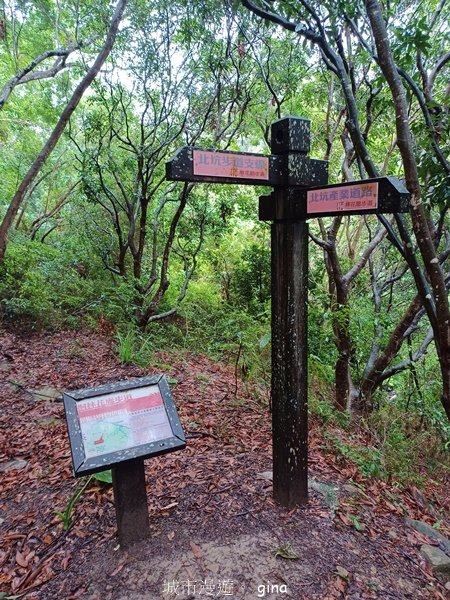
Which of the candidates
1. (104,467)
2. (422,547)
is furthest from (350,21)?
(422,547)

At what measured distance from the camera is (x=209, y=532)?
2.29m

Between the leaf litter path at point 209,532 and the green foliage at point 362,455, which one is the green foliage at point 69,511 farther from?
the green foliage at point 362,455

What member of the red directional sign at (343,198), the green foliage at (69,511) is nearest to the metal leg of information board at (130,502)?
the green foliage at (69,511)

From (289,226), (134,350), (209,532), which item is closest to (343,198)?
(289,226)

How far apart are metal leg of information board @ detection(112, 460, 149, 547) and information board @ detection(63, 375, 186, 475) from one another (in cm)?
12

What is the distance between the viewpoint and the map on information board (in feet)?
6.58

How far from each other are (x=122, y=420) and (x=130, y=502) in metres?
0.47

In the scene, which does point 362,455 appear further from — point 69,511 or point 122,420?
point 69,511

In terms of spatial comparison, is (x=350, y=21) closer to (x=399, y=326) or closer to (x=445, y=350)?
(x=445, y=350)

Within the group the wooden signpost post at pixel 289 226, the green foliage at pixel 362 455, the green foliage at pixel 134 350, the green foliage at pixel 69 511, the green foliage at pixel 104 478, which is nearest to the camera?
the wooden signpost post at pixel 289 226

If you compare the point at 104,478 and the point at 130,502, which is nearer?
the point at 130,502

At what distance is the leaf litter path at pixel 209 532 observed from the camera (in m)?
1.98

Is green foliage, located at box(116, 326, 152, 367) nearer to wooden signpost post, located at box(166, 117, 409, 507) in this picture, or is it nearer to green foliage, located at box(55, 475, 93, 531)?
green foliage, located at box(55, 475, 93, 531)

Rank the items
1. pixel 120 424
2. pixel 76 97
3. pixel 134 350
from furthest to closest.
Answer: pixel 76 97 < pixel 134 350 < pixel 120 424
